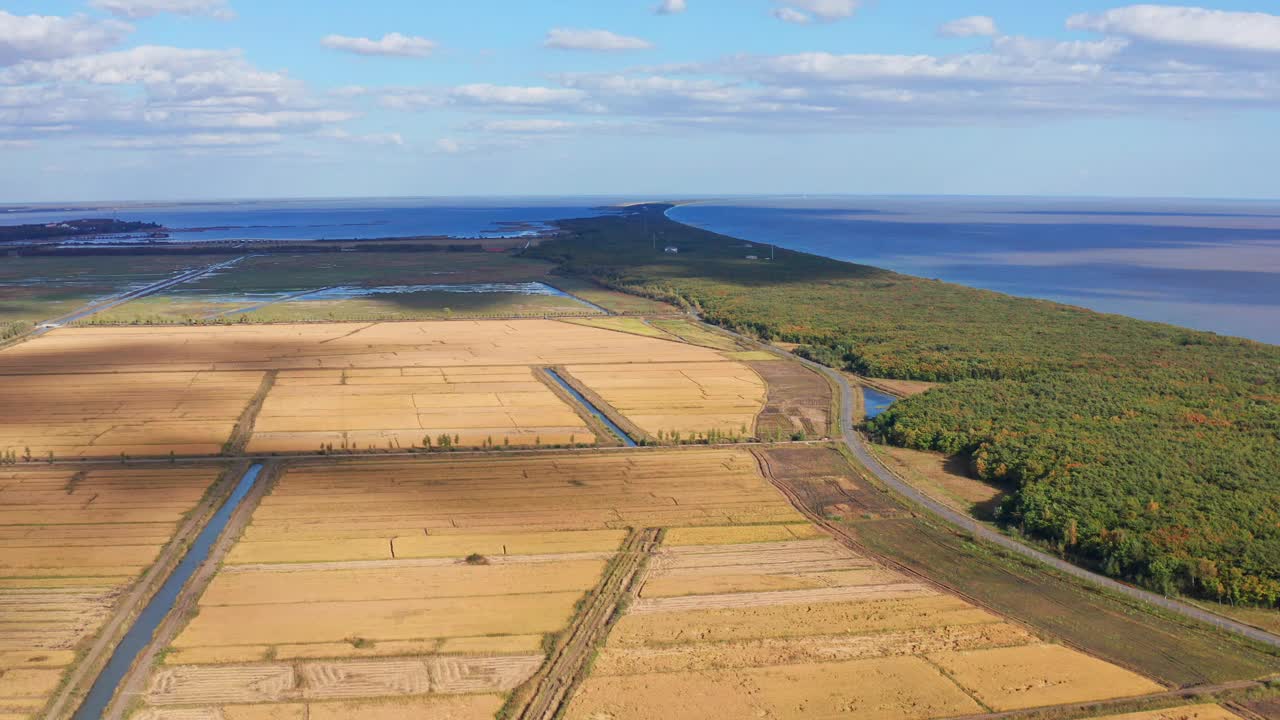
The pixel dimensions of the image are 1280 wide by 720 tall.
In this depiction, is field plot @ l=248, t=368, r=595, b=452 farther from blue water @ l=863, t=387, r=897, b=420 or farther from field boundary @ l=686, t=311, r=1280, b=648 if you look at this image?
blue water @ l=863, t=387, r=897, b=420

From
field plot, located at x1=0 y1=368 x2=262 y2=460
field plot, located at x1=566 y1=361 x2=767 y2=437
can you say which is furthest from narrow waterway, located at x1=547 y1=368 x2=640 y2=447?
field plot, located at x1=0 y1=368 x2=262 y2=460

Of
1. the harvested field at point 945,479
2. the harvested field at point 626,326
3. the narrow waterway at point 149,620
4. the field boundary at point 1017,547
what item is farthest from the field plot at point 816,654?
the harvested field at point 626,326

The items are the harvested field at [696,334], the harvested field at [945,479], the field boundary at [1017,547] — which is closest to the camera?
the field boundary at [1017,547]

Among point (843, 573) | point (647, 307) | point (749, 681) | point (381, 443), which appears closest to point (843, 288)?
point (647, 307)

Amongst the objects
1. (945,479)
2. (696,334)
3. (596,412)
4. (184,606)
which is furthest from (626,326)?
(184,606)

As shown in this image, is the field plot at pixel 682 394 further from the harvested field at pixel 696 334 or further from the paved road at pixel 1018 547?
the harvested field at pixel 696 334

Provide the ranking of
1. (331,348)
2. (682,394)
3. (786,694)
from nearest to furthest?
(786,694) → (682,394) → (331,348)

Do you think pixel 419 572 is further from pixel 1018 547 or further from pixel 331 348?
pixel 331 348
